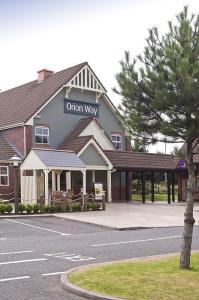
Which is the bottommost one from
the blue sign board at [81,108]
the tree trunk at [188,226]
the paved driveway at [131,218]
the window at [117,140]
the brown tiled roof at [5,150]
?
the paved driveway at [131,218]

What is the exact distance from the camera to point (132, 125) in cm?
1038

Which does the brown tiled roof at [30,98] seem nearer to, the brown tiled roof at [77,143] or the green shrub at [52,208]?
the brown tiled roof at [77,143]

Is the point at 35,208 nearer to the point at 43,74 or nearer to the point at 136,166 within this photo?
the point at 136,166

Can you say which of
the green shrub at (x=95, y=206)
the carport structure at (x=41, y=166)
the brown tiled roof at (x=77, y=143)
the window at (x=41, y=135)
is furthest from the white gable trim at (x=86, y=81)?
the green shrub at (x=95, y=206)

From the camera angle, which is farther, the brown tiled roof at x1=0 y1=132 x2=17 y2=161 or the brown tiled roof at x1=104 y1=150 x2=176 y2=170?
the brown tiled roof at x1=104 y1=150 x2=176 y2=170

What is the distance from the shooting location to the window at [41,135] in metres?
35.3

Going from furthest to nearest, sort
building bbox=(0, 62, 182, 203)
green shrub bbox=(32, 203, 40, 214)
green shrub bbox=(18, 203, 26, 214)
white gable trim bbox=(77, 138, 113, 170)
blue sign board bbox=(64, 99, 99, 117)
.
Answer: blue sign board bbox=(64, 99, 99, 117)
building bbox=(0, 62, 182, 203)
white gable trim bbox=(77, 138, 113, 170)
green shrub bbox=(32, 203, 40, 214)
green shrub bbox=(18, 203, 26, 214)

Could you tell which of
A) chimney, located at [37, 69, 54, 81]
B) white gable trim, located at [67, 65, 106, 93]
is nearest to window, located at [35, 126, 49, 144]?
white gable trim, located at [67, 65, 106, 93]

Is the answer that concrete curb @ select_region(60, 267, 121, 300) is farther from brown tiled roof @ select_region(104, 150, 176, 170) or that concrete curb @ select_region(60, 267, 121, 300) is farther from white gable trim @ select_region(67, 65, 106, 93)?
white gable trim @ select_region(67, 65, 106, 93)

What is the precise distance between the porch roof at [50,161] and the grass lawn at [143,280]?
59.2 ft

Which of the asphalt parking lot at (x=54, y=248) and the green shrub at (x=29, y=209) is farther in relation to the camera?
the green shrub at (x=29, y=209)

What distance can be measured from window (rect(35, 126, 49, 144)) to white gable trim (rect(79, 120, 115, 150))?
260 cm

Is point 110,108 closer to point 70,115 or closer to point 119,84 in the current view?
point 70,115

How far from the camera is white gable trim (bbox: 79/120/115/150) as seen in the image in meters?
37.0
